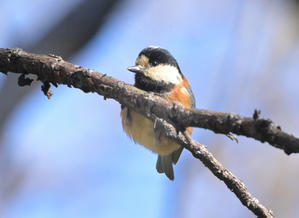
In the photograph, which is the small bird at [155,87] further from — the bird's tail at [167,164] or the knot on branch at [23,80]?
the knot on branch at [23,80]

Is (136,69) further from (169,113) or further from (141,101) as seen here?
(169,113)

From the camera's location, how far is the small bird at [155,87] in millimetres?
3549

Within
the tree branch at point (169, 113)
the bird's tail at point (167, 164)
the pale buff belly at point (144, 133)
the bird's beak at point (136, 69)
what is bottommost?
the tree branch at point (169, 113)

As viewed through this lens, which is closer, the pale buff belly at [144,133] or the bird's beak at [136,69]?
the pale buff belly at [144,133]

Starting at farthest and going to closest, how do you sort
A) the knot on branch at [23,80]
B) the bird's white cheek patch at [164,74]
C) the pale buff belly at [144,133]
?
the bird's white cheek patch at [164,74]
the pale buff belly at [144,133]
the knot on branch at [23,80]

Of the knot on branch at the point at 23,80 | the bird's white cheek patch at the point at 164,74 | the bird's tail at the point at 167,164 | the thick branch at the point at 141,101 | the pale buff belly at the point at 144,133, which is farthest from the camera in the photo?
the bird's tail at the point at 167,164

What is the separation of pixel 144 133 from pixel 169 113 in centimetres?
179

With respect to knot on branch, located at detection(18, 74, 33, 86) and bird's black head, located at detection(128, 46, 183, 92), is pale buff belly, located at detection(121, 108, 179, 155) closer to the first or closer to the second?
bird's black head, located at detection(128, 46, 183, 92)

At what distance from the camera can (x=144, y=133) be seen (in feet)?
11.7

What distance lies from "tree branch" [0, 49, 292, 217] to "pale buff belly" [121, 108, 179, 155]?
3.94 ft

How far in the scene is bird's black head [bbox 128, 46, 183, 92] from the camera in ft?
11.8

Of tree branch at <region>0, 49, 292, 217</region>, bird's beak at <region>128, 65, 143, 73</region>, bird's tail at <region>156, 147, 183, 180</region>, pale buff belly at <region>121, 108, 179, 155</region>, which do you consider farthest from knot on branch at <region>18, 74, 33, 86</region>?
bird's tail at <region>156, 147, 183, 180</region>

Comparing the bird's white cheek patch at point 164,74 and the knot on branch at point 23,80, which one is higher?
the bird's white cheek patch at point 164,74

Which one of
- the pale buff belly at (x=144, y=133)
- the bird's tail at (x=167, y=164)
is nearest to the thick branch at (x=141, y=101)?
the pale buff belly at (x=144, y=133)
